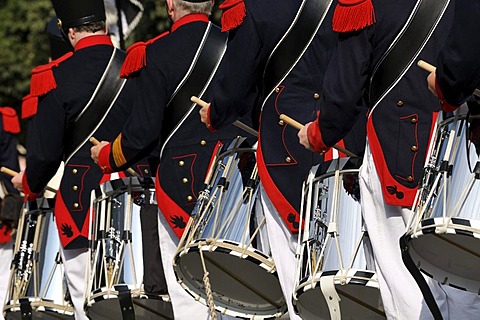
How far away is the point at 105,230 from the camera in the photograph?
7391mm

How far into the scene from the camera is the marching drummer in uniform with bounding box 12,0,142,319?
8.00 m

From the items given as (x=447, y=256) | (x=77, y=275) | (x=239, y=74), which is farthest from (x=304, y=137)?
(x=77, y=275)

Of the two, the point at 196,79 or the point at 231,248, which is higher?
the point at 196,79

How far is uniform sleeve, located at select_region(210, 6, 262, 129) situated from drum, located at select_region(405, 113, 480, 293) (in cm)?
136

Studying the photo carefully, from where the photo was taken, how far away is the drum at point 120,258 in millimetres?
7277

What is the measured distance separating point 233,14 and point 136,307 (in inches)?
62.4

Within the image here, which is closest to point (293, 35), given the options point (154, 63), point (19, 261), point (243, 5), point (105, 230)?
point (243, 5)

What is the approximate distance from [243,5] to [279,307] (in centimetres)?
133

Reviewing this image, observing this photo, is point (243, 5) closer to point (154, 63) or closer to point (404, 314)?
point (154, 63)

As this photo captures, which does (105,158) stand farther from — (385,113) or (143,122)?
(385,113)

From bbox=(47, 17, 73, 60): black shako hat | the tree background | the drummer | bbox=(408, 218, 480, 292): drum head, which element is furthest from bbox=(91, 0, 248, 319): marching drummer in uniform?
the tree background

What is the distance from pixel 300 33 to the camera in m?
6.62

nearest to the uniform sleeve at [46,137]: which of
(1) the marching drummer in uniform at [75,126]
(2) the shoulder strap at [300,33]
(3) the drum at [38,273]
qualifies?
(1) the marching drummer in uniform at [75,126]

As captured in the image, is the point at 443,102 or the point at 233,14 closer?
the point at 443,102
